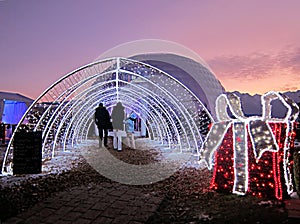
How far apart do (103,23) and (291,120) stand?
8.79 meters

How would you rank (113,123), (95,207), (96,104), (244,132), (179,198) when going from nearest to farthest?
(95,207) → (179,198) → (244,132) → (113,123) → (96,104)

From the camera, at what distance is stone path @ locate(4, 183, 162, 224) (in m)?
3.94

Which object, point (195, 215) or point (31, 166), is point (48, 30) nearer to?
point (31, 166)

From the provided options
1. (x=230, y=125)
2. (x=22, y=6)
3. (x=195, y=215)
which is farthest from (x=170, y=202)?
(x=22, y=6)

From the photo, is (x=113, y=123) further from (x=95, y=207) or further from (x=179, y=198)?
(x=95, y=207)

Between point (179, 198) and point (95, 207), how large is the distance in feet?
4.86

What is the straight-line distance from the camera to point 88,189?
18.3ft

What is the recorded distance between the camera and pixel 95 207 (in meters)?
4.47

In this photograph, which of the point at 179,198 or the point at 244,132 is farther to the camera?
the point at 244,132

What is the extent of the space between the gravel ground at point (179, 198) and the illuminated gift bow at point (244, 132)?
0.52m

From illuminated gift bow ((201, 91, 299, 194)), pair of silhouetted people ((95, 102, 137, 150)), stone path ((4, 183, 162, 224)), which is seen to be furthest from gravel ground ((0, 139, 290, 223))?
pair of silhouetted people ((95, 102, 137, 150))

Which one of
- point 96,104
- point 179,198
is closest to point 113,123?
point 96,104

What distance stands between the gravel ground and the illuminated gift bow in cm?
52

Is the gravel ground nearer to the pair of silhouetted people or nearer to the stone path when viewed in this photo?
the stone path
